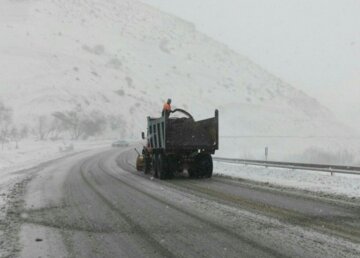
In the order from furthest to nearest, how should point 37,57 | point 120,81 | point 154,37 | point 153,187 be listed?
point 154,37 → point 120,81 → point 37,57 → point 153,187

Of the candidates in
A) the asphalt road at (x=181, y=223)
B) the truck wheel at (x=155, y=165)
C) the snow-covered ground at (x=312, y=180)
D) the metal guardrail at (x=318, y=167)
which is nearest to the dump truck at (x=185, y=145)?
the truck wheel at (x=155, y=165)

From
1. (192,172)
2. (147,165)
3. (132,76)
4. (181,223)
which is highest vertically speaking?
(132,76)

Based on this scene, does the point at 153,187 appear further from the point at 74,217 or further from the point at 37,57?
the point at 37,57

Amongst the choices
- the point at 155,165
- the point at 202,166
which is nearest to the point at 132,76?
the point at 155,165

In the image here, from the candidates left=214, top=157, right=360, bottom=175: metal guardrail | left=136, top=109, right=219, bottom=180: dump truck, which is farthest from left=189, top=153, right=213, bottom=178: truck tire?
left=214, top=157, right=360, bottom=175: metal guardrail

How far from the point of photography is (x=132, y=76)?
364 feet

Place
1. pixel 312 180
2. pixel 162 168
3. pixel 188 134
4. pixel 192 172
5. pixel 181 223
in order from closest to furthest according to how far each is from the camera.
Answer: pixel 181 223, pixel 312 180, pixel 162 168, pixel 188 134, pixel 192 172

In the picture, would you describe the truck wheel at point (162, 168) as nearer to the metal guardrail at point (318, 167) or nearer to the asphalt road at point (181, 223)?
the asphalt road at point (181, 223)

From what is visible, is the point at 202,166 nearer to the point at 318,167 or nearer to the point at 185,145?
the point at 185,145

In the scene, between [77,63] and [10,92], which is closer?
[10,92]

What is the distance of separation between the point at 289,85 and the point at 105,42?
56369mm

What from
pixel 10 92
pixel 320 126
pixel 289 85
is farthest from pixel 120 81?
pixel 289 85

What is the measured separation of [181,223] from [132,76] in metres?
103

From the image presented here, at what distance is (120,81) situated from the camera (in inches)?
4114
